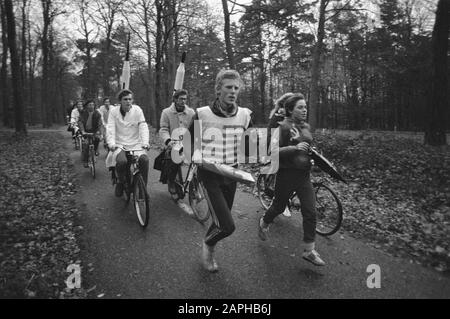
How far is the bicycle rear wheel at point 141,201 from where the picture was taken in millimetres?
5172

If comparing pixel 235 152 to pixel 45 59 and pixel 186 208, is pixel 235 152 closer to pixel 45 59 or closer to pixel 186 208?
pixel 186 208

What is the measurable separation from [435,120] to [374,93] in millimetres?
29316

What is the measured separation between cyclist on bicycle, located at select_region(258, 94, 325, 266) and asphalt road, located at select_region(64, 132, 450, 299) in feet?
1.42

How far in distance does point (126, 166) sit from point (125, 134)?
0.61 meters

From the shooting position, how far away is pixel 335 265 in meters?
4.11

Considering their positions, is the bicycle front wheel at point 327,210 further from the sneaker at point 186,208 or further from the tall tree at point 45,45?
the tall tree at point 45,45

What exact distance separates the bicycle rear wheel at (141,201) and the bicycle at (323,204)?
2.22 m

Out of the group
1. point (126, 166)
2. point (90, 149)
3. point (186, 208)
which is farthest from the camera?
point (90, 149)

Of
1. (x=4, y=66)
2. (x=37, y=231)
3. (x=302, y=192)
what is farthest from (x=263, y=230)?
(x=4, y=66)

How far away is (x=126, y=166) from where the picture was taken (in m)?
6.04
